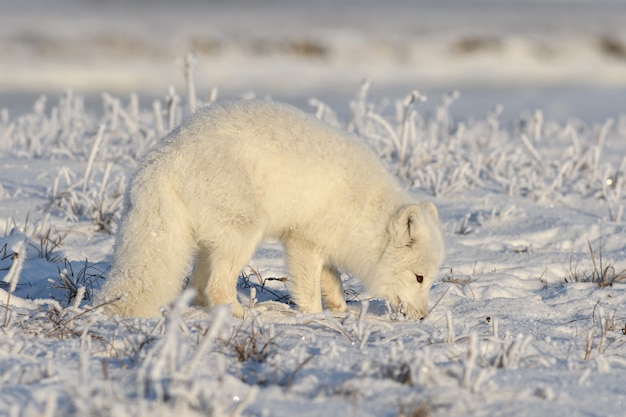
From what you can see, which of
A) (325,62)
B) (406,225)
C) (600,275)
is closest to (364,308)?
(406,225)

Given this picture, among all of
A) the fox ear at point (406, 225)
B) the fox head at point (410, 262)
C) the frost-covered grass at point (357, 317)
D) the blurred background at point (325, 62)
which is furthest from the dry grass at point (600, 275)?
the blurred background at point (325, 62)

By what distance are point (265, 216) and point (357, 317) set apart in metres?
0.66

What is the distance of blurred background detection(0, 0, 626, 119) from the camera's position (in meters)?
20.6

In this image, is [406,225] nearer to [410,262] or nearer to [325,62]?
[410,262]

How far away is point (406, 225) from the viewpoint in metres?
4.70

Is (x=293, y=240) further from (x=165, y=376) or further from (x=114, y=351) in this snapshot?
(x=165, y=376)

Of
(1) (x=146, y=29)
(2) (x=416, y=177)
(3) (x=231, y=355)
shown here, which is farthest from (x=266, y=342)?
(1) (x=146, y=29)

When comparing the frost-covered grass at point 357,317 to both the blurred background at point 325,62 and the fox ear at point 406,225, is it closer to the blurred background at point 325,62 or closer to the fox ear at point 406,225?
the fox ear at point 406,225

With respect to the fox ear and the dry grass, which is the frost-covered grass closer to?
the dry grass

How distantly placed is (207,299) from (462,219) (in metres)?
2.60

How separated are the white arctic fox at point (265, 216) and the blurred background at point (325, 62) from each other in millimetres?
12182

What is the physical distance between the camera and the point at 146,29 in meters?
37.7

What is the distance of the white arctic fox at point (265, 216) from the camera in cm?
408

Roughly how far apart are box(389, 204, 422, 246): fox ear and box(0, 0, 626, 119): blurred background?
40.0 ft
